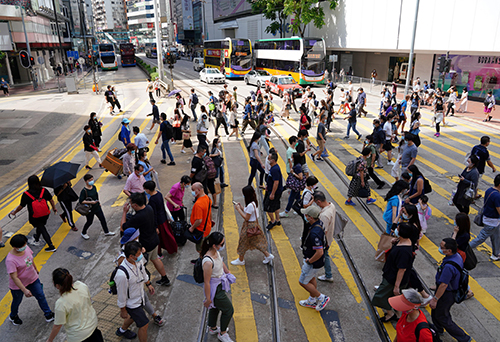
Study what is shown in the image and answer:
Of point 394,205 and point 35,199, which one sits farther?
point 35,199

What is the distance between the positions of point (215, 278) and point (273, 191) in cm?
325

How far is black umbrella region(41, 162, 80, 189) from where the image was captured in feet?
24.4

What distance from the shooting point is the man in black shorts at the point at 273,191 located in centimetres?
744

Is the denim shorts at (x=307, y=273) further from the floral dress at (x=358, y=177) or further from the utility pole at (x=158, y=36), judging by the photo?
the utility pole at (x=158, y=36)

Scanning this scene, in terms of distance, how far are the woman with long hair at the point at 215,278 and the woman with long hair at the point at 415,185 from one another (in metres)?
4.49

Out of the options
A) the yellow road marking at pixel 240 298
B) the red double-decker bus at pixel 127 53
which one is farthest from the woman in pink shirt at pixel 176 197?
the red double-decker bus at pixel 127 53

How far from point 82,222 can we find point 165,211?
353 centimetres

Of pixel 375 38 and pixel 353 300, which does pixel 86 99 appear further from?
pixel 353 300

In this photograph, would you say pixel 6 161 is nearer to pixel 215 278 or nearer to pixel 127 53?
pixel 215 278

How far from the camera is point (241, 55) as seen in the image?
3838cm

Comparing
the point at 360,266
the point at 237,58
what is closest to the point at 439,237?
the point at 360,266

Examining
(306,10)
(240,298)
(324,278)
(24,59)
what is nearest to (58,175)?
(240,298)

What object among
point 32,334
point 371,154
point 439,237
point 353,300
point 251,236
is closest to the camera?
point 32,334

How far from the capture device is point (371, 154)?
956 cm
